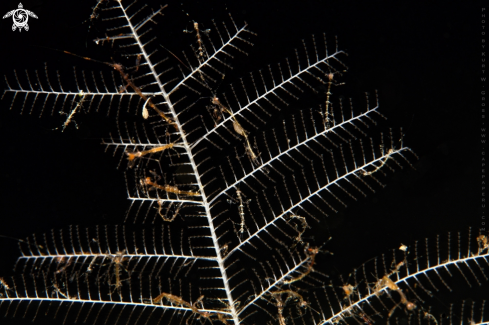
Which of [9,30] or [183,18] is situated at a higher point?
[9,30]

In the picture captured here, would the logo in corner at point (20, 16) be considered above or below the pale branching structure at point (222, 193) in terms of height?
above

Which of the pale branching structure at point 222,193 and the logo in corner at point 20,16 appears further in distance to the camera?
the logo in corner at point 20,16

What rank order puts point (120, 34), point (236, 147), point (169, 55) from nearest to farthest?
point (120, 34) → point (169, 55) → point (236, 147)

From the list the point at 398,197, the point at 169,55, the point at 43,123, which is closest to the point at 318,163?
the point at 398,197

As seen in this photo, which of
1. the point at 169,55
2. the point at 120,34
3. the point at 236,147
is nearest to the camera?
the point at 120,34

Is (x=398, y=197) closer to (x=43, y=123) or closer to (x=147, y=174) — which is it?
(x=147, y=174)
